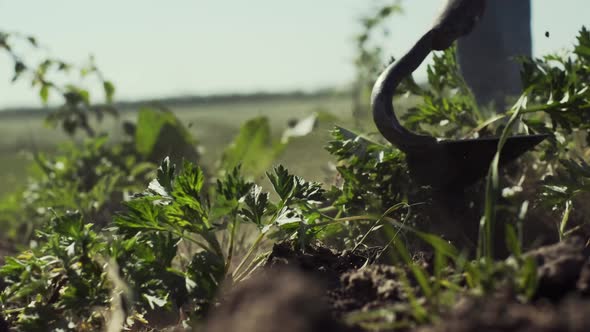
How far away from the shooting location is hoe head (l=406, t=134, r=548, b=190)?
228 centimetres

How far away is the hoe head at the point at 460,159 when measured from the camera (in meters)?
2.28

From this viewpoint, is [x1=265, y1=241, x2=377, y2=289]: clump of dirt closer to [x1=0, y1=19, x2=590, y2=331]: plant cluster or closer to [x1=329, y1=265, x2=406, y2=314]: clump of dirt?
[x1=0, y1=19, x2=590, y2=331]: plant cluster

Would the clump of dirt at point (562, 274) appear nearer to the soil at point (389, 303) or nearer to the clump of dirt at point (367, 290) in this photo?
the soil at point (389, 303)

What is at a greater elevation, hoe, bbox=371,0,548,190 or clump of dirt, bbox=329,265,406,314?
hoe, bbox=371,0,548,190

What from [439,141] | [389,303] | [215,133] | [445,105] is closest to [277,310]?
[389,303]

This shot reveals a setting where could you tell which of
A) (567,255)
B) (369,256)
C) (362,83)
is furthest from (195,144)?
(567,255)

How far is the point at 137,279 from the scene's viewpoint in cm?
189

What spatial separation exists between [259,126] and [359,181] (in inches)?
89.4

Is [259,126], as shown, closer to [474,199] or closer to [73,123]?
[73,123]

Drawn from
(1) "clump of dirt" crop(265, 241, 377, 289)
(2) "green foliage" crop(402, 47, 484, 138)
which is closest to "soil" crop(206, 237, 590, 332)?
(1) "clump of dirt" crop(265, 241, 377, 289)

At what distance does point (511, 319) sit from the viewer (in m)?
1.13

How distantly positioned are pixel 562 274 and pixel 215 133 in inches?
266

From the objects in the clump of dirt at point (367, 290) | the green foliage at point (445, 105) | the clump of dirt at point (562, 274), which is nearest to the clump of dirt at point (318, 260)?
the clump of dirt at point (367, 290)

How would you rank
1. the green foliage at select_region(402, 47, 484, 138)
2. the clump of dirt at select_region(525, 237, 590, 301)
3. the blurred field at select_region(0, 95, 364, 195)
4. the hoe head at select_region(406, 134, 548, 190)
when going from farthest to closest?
the blurred field at select_region(0, 95, 364, 195) < the green foliage at select_region(402, 47, 484, 138) < the hoe head at select_region(406, 134, 548, 190) < the clump of dirt at select_region(525, 237, 590, 301)
